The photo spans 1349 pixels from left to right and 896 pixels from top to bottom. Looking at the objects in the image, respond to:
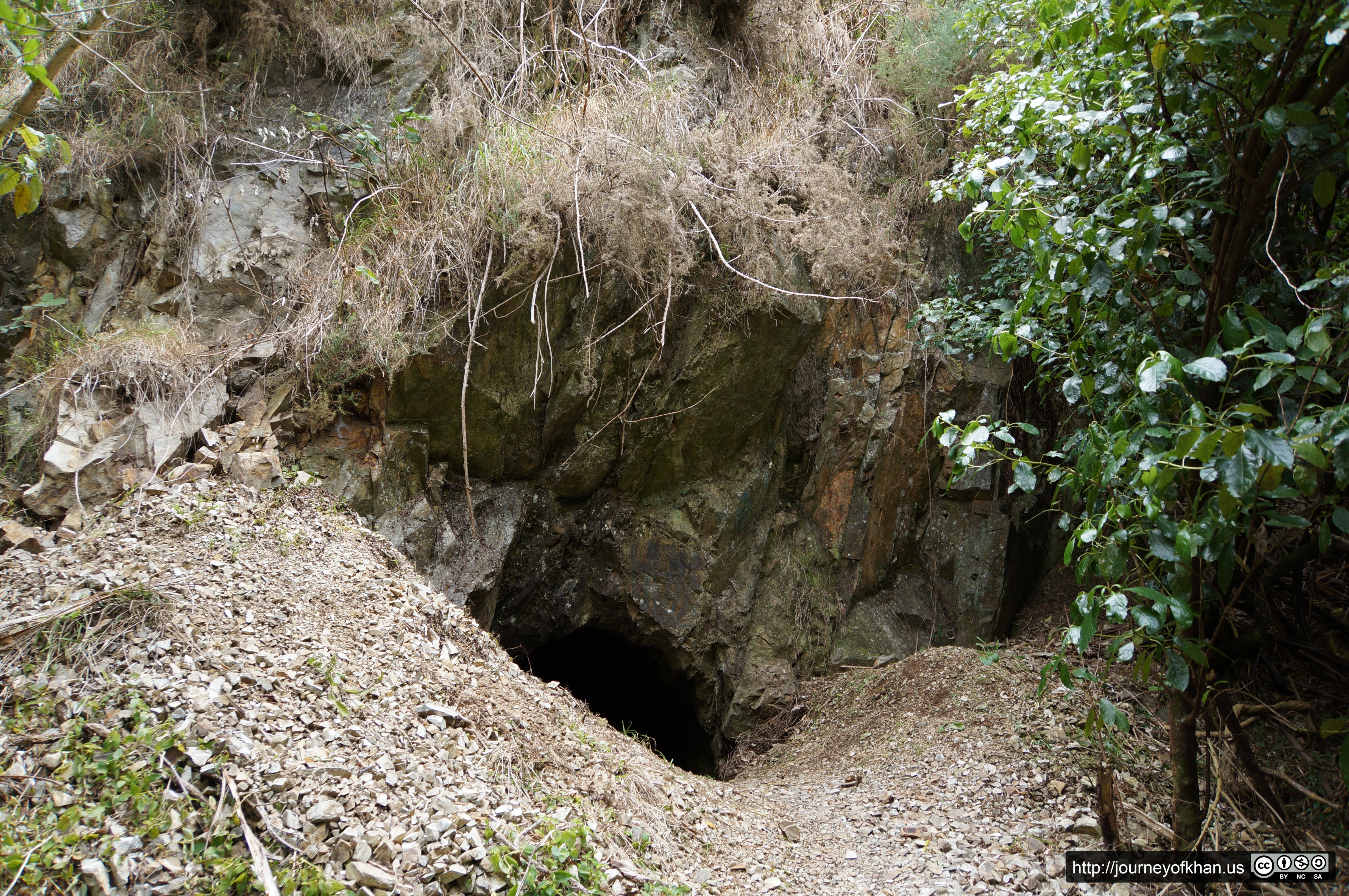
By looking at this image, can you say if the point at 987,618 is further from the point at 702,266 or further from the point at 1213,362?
the point at 1213,362

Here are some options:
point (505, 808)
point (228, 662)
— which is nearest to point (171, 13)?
point (228, 662)

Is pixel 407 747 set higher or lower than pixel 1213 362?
lower

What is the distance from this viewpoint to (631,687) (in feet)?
20.9

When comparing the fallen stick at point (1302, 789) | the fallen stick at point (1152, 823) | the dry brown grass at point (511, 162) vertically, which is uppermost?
the dry brown grass at point (511, 162)

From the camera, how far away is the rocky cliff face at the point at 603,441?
13.4 ft

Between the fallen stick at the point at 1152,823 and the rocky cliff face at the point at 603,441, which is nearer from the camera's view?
the fallen stick at the point at 1152,823

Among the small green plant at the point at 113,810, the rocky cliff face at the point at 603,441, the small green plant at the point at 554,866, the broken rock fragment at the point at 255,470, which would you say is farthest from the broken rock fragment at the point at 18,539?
the small green plant at the point at 554,866

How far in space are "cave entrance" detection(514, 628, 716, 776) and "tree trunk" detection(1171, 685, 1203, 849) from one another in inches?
129

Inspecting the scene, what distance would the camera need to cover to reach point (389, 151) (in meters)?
4.80

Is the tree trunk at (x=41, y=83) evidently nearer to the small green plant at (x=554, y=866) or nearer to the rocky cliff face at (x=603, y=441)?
the rocky cliff face at (x=603, y=441)

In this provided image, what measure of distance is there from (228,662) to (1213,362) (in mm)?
3145

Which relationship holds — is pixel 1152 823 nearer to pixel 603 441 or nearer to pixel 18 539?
pixel 603 441

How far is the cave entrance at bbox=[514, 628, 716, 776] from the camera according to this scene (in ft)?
18.5

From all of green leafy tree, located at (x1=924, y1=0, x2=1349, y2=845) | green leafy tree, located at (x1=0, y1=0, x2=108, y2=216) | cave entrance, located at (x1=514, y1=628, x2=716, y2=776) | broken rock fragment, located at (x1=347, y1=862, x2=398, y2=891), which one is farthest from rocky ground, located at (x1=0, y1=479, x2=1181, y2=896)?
cave entrance, located at (x1=514, y1=628, x2=716, y2=776)
